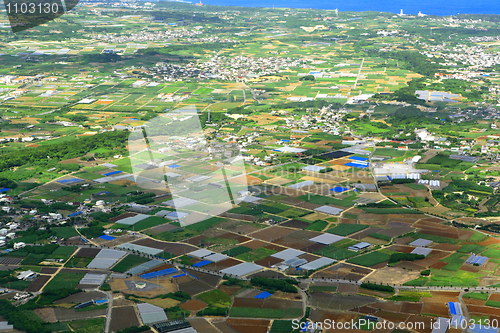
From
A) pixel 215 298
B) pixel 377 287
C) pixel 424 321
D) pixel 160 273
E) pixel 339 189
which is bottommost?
pixel 339 189

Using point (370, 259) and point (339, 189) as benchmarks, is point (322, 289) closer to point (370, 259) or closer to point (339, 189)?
point (370, 259)

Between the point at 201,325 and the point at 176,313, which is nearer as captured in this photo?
the point at 201,325

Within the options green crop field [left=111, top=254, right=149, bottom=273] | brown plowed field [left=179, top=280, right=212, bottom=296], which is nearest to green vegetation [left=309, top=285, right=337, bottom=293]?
brown plowed field [left=179, top=280, right=212, bottom=296]

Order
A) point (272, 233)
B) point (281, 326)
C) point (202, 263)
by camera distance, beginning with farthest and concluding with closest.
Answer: point (272, 233)
point (202, 263)
point (281, 326)

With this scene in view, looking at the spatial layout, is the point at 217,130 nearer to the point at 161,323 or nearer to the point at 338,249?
the point at 338,249

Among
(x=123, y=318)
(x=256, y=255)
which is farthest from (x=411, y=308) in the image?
(x=123, y=318)

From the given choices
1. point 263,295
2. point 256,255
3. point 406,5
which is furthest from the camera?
point 406,5

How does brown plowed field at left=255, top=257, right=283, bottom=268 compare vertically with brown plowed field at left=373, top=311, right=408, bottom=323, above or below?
below

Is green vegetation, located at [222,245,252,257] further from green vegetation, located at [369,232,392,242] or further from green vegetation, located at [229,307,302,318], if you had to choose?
green vegetation, located at [369,232,392,242]

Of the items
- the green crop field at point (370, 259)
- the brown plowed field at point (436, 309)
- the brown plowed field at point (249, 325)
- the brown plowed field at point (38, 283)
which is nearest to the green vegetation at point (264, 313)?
the brown plowed field at point (249, 325)
